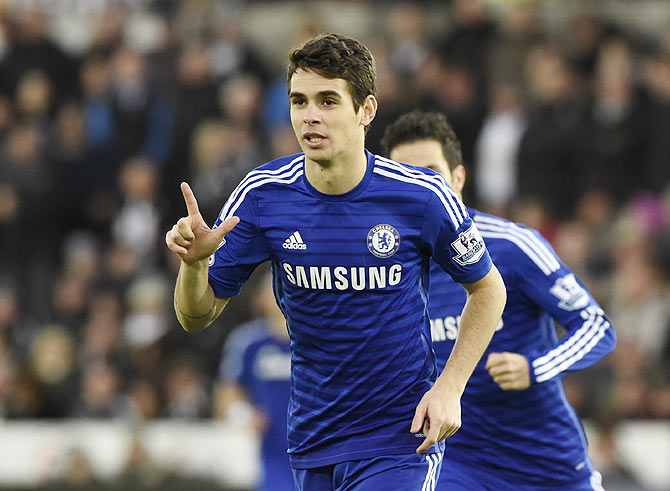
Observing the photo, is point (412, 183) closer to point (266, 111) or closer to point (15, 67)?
point (266, 111)

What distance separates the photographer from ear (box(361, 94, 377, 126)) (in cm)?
507

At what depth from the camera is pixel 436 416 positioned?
480cm

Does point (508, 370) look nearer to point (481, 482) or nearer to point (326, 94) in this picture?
point (481, 482)

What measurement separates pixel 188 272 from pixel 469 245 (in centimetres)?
112

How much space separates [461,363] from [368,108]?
108 centimetres

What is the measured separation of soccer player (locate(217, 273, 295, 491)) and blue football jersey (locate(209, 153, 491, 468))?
3767 millimetres

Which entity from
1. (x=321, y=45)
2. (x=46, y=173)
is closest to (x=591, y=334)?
(x=321, y=45)

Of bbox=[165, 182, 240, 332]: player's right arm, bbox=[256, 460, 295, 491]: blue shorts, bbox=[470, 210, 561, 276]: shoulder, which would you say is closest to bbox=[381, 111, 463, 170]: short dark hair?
bbox=[470, 210, 561, 276]: shoulder

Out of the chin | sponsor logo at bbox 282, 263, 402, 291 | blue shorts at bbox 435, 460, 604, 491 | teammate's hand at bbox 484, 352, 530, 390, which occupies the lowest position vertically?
blue shorts at bbox 435, 460, 604, 491

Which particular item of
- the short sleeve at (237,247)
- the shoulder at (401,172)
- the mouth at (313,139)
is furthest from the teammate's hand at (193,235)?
the shoulder at (401,172)

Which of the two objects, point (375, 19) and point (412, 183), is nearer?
point (412, 183)

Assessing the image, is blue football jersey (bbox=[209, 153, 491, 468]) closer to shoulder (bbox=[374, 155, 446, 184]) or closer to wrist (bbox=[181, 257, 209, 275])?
shoulder (bbox=[374, 155, 446, 184])

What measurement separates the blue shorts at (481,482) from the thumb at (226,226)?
177 centimetres

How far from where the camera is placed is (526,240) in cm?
605
